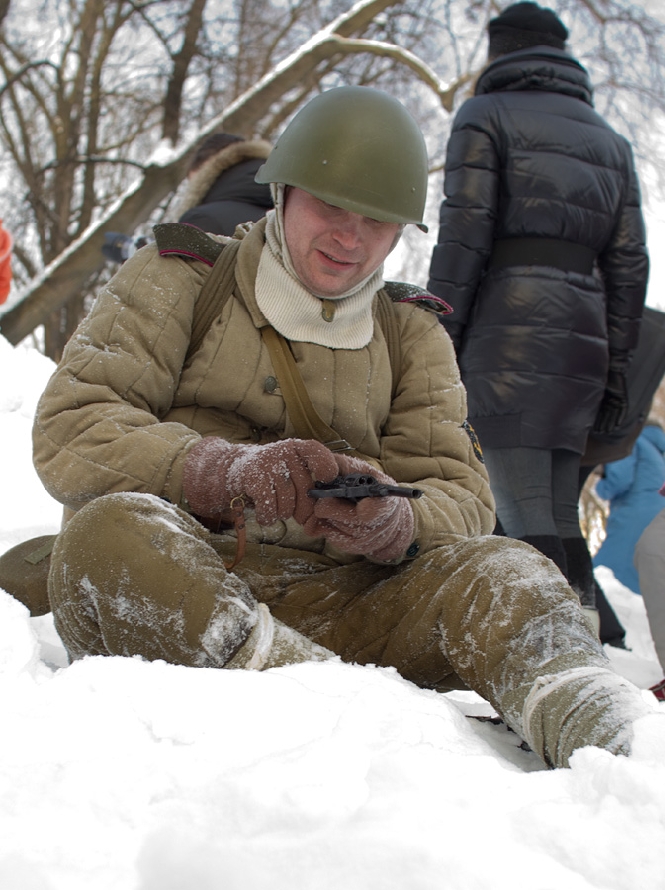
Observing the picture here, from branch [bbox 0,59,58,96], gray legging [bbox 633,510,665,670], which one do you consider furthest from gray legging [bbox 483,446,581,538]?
branch [bbox 0,59,58,96]

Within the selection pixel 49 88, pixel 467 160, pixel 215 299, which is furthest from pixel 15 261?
pixel 215 299

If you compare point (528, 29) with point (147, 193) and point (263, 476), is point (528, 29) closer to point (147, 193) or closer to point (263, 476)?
point (263, 476)

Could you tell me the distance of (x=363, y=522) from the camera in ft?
5.74

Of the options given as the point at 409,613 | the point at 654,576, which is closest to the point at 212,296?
the point at 409,613

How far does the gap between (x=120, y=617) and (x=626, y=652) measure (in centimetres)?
291

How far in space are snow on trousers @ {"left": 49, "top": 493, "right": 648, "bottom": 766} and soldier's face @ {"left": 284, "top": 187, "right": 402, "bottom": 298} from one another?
27.5 inches

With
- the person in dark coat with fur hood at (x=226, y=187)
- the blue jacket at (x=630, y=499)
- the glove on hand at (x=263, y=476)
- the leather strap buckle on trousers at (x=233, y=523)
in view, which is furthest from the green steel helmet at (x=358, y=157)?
the blue jacket at (x=630, y=499)

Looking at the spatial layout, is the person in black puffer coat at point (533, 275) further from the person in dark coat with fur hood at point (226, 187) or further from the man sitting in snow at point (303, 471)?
the person in dark coat with fur hood at point (226, 187)

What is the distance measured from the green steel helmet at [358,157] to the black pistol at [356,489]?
0.69 meters

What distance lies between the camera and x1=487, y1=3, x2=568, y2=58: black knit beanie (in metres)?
3.45

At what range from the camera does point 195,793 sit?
3.35 ft

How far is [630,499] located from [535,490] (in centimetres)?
301

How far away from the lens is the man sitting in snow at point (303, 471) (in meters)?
1.56

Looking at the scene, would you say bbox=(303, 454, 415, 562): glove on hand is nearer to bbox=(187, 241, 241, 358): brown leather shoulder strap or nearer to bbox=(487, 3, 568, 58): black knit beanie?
bbox=(187, 241, 241, 358): brown leather shoulder strap
